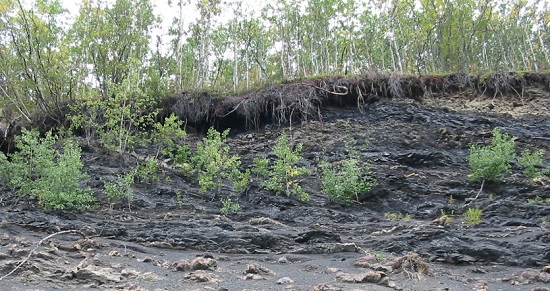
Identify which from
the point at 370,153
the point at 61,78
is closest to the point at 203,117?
the point at 61,78

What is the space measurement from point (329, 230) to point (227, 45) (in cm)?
1502

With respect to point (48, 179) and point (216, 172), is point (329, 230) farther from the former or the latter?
point (48, 179)

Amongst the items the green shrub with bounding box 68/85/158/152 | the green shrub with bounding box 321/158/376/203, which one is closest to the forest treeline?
the green shrub with bounding box 68/85/158/152

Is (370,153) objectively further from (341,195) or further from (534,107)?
(534,107)

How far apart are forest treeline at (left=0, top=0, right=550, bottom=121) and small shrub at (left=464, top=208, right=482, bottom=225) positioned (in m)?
8.63

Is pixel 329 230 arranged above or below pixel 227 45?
below

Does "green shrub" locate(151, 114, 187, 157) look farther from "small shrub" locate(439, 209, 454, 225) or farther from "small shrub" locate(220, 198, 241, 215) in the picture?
"small shrub" locate(439, 209, 454, 225)

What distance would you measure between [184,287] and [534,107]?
1383 centimetres

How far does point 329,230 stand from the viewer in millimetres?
9180

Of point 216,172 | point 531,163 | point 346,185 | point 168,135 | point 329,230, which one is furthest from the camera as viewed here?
point 168,135

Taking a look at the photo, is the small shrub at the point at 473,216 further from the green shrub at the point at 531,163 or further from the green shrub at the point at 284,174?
the green shrub at the point at 284,174

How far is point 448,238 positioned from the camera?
7980 millimetres

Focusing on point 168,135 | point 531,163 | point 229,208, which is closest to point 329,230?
point 229,208

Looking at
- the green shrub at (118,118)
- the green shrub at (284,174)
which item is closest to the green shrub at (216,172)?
the green shrub at (284,174)
